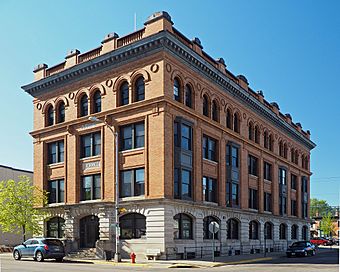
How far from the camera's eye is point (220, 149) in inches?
1629

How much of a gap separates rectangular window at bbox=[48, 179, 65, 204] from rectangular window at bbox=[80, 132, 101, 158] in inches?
146

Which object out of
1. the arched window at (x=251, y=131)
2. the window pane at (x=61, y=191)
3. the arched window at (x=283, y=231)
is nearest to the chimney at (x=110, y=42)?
the window pane at (x=61, y=191)

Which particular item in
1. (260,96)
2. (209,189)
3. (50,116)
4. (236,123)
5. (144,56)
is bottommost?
(209,189)

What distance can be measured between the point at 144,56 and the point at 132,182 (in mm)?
9800

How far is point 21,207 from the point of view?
4003 centimetres

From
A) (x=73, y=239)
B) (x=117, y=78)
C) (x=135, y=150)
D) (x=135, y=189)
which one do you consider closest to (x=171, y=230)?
(x=135, y=189)

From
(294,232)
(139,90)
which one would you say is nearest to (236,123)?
(139,90)

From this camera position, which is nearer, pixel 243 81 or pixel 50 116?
pixel 50 116

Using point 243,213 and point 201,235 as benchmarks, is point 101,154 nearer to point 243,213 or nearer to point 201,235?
point 201,235

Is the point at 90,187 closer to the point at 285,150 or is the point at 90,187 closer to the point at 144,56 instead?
the point at 144,56

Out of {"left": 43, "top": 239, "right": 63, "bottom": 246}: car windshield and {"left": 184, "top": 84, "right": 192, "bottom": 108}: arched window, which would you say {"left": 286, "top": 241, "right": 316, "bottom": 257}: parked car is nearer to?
{"left": 184, "top": 84, "right": 192, "bottom": 108}: arched window

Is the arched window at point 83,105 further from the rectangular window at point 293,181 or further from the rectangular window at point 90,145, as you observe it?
the rectangular window at point 293,181

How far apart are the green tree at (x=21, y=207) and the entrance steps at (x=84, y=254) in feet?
18.6

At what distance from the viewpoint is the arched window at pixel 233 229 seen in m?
42.7
